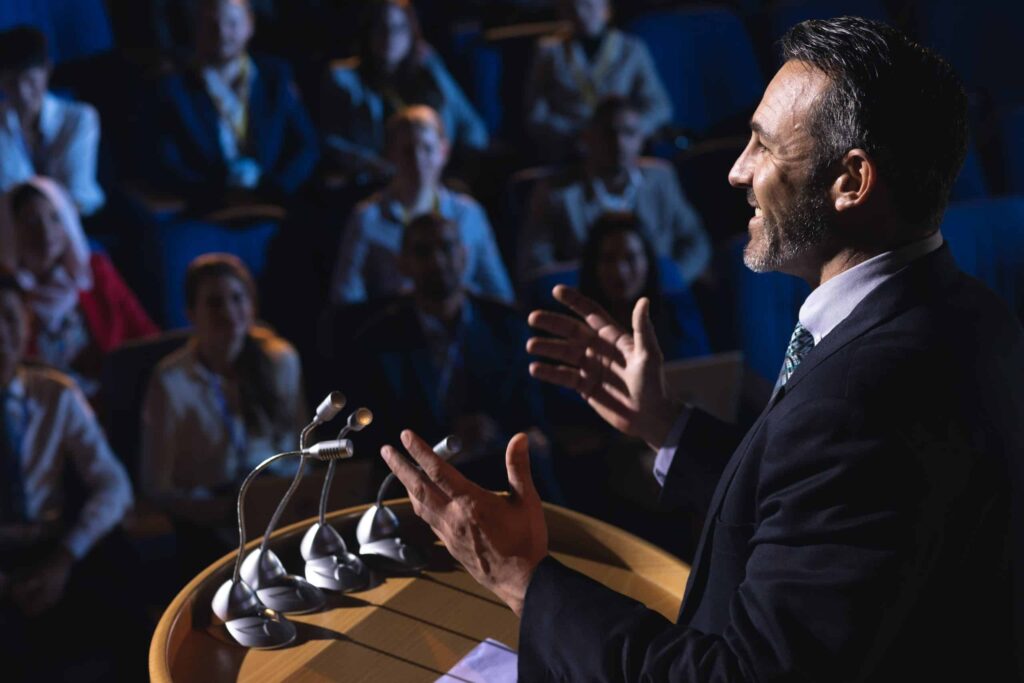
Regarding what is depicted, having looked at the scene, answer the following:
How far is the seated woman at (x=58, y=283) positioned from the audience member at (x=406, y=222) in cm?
29

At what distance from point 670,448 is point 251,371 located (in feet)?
2.33

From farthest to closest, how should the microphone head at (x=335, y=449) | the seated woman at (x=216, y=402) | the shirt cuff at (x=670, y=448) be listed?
the seated woman at (x=216, y=402), the shirt cuff at (x=670, y=448), the microphone head at (x=335, y=449)

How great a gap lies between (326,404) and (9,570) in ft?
2.20

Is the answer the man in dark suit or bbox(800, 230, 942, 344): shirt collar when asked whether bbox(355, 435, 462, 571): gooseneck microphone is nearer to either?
the man in dark suit

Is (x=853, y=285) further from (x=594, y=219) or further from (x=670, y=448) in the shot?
(x=594, y=219)

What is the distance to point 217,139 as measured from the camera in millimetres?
1437

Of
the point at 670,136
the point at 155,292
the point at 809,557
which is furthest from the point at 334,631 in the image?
the point at 670,136

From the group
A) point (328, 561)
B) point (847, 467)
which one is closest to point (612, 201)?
point (328, 561)

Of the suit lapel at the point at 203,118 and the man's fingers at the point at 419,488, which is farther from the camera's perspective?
the suit lapel at the point at 203,118

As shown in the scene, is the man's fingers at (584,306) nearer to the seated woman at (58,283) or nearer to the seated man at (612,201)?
the seated woman at (58,283)

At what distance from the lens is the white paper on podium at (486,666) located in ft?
1.62

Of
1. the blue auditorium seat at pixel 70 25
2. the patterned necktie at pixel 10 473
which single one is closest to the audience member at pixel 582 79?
the blue auditorium seat at pixel 70 25

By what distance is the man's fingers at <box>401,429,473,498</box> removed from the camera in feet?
1.41

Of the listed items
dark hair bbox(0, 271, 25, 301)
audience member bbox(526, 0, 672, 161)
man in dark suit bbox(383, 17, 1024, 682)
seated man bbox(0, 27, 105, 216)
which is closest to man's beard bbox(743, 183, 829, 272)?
man in dark suit bbox(383, 17, 1024, 682)
